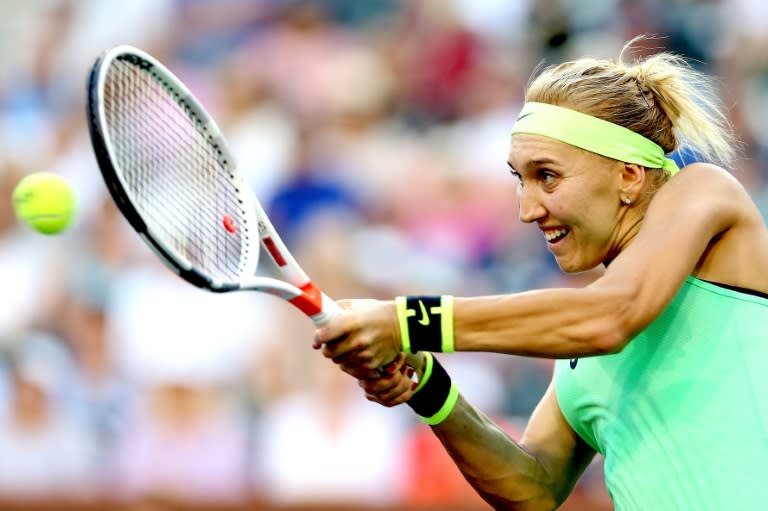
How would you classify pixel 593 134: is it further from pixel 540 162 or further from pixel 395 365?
pixel 395 365

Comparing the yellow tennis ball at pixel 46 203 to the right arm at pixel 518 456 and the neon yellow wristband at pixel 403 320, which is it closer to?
the right arm at pixel 518 456

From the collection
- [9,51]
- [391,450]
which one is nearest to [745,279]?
[391,450]

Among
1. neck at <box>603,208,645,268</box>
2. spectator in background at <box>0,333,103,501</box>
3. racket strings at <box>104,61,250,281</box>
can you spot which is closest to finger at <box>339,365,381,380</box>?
racket strings at <box>104,61,250,281</box>

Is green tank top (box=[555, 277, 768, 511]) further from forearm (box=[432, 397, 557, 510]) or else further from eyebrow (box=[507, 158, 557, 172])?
eyebrow (box=[507, 158, 557, 172])

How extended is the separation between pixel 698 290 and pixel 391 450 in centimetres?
320

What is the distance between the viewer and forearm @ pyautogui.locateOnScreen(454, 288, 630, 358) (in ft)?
11.0

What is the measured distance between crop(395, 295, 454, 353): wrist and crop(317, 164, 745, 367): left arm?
0.02 meters

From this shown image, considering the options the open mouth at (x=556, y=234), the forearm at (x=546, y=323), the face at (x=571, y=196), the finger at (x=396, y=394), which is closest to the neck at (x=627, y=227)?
the face at (x=571, y=196)

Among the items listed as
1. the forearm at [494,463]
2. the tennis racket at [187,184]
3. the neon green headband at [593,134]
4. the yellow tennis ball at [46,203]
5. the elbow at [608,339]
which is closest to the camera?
the tennis racket at [187,184]

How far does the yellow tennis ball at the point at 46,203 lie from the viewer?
4.79 m

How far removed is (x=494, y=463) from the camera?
4.02 m

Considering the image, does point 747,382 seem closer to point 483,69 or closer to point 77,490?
point 77,490

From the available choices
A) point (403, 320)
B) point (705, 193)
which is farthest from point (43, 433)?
point (705, 193)

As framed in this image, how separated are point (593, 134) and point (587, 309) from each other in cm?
61
